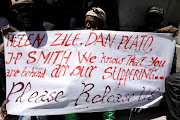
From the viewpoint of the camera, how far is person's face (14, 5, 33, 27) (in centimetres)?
179

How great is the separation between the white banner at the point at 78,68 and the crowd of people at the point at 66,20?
165 mm

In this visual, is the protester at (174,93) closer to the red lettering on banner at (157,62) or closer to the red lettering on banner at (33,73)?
the red lettering on banner at (157,62)

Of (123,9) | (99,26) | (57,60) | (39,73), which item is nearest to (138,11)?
(123,9)

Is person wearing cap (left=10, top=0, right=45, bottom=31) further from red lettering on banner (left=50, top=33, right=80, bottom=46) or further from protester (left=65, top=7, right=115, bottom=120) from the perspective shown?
protester (left=65, top=7, right=115, bottom=120)

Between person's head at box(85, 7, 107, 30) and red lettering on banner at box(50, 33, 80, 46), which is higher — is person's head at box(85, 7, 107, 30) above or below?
above

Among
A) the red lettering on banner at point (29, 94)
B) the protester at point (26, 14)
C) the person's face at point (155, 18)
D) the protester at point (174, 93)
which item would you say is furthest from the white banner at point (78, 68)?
the person's face at point (155, 18)

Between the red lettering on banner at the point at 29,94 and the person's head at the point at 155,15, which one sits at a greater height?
the person's head at the point at 155,15

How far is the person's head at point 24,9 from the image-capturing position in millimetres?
1756

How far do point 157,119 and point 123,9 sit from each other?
2095mm

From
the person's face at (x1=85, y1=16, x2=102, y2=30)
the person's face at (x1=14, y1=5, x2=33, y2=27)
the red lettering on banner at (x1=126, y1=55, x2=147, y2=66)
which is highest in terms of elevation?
the person's face at (x1=14, y1=5, x2=33, y2=27)

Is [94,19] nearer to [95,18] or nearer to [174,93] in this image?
[95,18]

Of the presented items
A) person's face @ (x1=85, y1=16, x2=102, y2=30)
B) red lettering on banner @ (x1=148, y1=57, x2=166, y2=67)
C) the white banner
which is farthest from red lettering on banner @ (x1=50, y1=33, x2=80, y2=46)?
red lettering on banner @ (x1=148, y1=57, x2=166, y2=67)

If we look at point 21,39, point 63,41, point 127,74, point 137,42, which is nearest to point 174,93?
point 127,74

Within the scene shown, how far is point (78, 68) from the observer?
192cm
